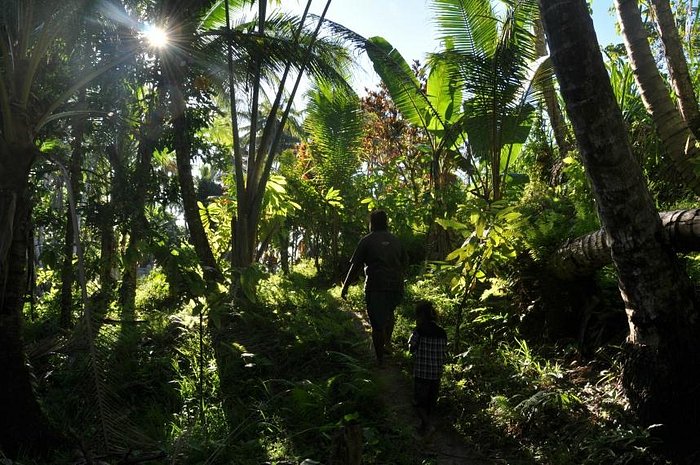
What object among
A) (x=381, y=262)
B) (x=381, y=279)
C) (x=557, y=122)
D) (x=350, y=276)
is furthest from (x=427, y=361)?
(x=557, y=122)

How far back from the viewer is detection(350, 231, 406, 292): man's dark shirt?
5520 millimetres

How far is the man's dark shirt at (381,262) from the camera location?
217 inches

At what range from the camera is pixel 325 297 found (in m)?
8.73

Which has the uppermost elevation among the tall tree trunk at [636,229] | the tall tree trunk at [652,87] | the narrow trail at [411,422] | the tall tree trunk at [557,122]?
the tall tree trunk at [557,122]

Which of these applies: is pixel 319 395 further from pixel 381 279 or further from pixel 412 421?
pixel 381 279

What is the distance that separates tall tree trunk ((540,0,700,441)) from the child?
5.06ft

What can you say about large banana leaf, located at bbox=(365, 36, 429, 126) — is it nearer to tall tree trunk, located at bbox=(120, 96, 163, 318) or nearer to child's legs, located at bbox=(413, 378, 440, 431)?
tall tree trunk, located at bbox=(120, 96, 163, 318)

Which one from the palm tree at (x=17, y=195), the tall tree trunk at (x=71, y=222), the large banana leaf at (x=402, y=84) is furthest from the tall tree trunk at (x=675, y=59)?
the tall tree trunk at (x=71, y=222)

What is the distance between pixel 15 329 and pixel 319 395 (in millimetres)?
2551

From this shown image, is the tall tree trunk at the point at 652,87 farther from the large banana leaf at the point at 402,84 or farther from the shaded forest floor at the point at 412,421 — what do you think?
the large banana leaf at the point at 402,84

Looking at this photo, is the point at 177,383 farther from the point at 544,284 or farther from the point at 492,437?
the point at 544,284

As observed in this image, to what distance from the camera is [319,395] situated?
185 inches

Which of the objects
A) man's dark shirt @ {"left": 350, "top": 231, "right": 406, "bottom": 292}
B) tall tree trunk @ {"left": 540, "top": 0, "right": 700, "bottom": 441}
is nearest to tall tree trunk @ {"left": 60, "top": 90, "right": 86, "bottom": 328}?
man's dark shirt @ {"left": 350, "top": 231, "right": 406, "bottom": 292}

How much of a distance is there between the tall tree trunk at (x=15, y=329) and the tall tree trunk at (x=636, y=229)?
3863mm
